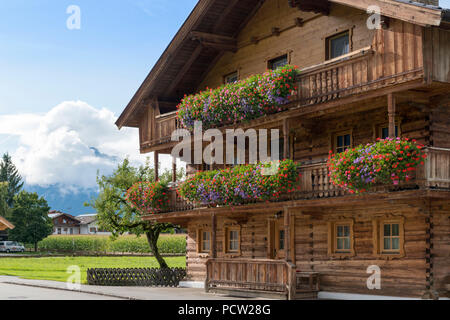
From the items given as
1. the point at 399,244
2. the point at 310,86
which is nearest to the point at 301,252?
the point at 399,244

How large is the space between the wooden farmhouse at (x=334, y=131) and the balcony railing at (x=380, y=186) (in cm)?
4

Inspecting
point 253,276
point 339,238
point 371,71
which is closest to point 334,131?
point 339,238

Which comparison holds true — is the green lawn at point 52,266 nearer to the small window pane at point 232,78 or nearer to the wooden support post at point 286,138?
the small window pane at point 232,78

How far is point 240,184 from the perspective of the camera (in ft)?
81.1

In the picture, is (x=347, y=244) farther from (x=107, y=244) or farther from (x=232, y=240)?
(x=107, y=244)

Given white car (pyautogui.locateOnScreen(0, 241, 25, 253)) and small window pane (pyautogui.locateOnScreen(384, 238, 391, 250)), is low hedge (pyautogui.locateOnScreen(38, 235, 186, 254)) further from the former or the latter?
small window pane (pyautogui.locateOnScreen(384, 238, 391, 250))

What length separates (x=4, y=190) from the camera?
108 metres

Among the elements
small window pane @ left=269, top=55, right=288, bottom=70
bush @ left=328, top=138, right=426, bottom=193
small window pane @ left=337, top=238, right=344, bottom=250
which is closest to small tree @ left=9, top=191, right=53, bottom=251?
small window pane @ left=269, top=55, right=288, bottom=70

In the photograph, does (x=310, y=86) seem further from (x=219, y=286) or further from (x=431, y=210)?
(x=219, y=286)

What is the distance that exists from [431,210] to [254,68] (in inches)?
399

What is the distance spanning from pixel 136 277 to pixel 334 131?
506 inches

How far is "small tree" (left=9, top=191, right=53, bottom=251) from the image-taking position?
94.4 meters

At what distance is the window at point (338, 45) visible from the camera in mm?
24422

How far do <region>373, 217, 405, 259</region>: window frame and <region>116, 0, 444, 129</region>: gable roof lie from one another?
806 cm
